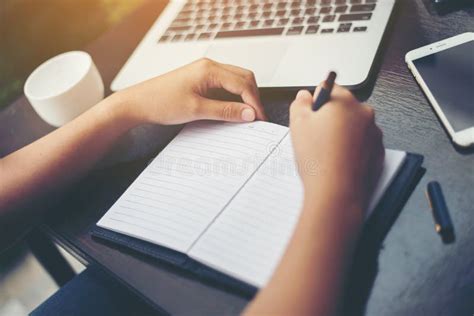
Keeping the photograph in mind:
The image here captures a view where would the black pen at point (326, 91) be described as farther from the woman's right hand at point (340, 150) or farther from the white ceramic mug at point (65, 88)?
the white ceramic mug at point (65, 88)

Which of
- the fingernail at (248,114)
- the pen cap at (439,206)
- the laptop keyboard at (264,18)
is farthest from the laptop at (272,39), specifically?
the pen cap at (439,206)

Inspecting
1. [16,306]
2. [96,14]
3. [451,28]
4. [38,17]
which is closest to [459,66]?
[451,28]

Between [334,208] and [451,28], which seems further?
[451,28]

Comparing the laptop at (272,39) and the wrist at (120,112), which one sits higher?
the laptop at (272,39)

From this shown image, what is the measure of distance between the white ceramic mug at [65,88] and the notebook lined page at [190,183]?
221 mm

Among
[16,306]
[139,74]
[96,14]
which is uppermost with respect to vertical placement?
[139,74]

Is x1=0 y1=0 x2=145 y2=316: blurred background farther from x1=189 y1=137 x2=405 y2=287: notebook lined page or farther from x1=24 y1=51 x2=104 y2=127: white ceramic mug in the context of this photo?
x1=189 y1=137 x2=405 y2=287: notebook lined page

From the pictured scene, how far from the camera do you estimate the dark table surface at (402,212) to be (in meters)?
0.50

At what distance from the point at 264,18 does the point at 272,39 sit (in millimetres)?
61

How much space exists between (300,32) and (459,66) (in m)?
0.28

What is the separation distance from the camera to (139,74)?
0.91 m

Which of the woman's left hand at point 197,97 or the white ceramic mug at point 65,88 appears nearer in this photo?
the woman's left hand at point 197,97

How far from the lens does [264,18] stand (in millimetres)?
874

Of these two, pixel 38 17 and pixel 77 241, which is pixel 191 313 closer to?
pixel 77 241
